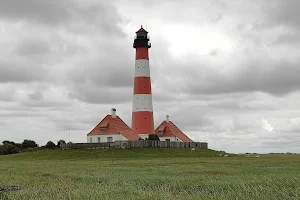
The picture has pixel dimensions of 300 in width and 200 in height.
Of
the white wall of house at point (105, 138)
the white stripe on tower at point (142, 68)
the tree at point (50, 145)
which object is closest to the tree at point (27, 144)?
the tree at point (50, 145)

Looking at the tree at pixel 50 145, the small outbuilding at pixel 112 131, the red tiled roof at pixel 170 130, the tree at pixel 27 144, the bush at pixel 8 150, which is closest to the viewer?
the small outbuilding at pixel 112 131

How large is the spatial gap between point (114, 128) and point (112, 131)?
55cm

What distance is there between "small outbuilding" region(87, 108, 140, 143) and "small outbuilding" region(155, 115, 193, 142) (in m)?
7.24

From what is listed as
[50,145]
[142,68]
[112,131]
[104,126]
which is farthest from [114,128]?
[50,145]

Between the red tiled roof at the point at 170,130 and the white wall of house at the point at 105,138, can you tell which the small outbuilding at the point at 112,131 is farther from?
the red tiled roof at the point at 170,130

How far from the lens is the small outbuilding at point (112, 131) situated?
6681 centimetres

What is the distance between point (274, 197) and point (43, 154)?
167 ft

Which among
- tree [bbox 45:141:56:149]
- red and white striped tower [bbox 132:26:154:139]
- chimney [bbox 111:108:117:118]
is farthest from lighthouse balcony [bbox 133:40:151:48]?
tree [bbox 45:141:56:149]

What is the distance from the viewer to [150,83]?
219 ft

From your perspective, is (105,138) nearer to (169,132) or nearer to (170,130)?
(169,132)

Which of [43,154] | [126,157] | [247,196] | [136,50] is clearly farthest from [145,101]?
[247,196]

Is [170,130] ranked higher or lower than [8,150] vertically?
higher

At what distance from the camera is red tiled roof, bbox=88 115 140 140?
66875mm

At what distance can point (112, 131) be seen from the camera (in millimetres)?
67875
